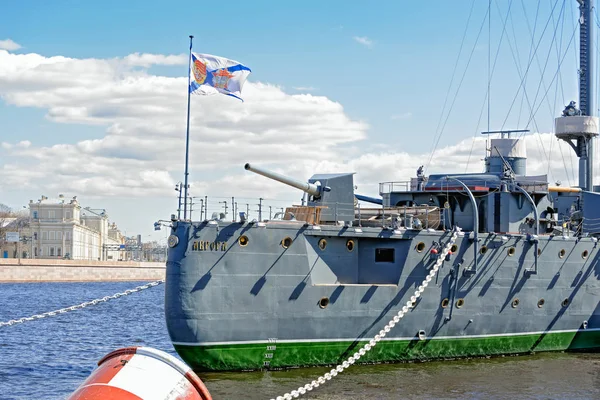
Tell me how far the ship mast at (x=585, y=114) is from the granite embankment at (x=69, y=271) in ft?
282

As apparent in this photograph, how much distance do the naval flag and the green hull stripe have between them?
305 inches

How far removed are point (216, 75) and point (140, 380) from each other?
15.2m

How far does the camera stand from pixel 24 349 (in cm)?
3378

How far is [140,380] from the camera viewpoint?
12.4 m

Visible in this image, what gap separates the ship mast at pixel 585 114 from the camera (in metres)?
39.8

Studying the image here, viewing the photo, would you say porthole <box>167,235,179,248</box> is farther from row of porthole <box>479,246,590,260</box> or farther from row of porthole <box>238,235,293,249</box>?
row of porthole <box>479,246,590,260</box>

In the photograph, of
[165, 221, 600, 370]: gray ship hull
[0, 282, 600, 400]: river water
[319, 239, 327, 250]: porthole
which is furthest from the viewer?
[319, 239, 327, 250]: porthole

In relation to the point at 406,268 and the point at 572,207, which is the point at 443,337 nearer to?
the point at 406,268

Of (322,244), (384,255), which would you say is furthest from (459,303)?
(322,244)

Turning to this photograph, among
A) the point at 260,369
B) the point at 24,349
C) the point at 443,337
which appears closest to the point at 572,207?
the point at 443,337

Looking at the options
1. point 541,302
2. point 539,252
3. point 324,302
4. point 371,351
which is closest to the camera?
point 324,302

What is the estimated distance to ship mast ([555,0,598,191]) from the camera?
39781 millimetres

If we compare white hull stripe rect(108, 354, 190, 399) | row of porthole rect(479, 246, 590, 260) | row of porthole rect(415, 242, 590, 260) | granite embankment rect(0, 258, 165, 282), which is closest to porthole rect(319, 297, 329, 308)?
row of porthole rect(415, 242, 590, 260)

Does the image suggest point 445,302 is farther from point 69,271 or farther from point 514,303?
point 69,271
